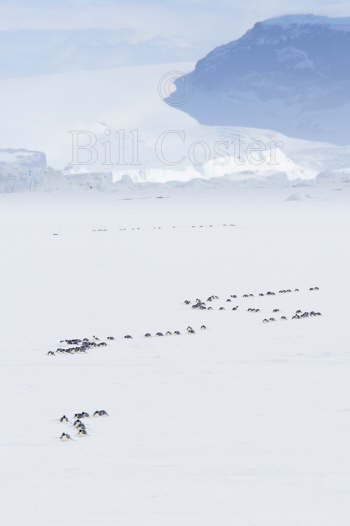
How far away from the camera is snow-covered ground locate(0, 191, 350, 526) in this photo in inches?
401

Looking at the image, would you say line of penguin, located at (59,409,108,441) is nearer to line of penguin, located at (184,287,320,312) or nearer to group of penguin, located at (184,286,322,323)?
group of penguin, located at (184,286,322,323)

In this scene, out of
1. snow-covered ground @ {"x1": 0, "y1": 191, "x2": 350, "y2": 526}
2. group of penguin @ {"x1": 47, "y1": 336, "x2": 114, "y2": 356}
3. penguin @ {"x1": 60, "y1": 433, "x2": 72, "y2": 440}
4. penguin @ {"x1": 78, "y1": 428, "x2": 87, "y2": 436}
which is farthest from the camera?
group of penguin @ {"x1": 47, "y1": 336, "x2": 114, "y2": 356}

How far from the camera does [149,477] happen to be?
11.1 m

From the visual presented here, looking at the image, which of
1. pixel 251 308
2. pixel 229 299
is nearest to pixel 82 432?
pixel 251 308

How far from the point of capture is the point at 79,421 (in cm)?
1341

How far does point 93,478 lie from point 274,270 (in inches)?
1145

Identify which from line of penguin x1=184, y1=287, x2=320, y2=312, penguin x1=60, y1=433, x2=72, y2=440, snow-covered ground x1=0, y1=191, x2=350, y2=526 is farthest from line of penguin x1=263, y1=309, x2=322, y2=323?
penguin x1=60, y1=433, x2=72, y2=440

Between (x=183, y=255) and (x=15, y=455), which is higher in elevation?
(x=183, y=255)

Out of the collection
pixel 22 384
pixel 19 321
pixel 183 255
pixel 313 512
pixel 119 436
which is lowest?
pixel 313 512

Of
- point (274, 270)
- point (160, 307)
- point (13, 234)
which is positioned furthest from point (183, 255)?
point (13, 234)

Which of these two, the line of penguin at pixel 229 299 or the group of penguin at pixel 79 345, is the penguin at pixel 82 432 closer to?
the group of penguin at pixel 79 345

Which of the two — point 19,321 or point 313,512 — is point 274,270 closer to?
point 19,321

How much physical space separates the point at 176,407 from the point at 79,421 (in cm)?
189

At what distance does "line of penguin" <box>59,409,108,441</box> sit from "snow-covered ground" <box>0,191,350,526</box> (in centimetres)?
11
